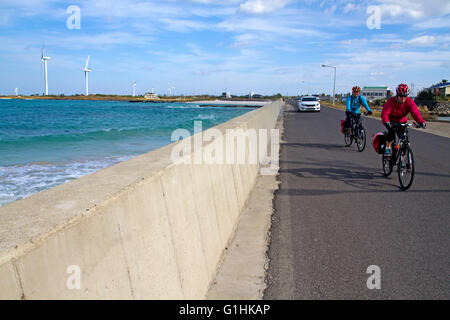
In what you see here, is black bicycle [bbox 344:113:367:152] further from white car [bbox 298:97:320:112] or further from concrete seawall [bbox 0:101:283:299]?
white car [bbox 298:97:320:112]

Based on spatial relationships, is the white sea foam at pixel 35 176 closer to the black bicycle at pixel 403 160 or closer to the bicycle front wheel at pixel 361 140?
the black bicycle at pixel 403 160

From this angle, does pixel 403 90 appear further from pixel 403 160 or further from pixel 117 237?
pixel 117 237

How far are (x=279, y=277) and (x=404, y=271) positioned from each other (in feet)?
4.35

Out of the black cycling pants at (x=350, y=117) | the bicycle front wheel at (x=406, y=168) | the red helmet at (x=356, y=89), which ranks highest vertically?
the red helmet at (x=356, y=89)

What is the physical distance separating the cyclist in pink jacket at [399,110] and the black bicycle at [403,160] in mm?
103

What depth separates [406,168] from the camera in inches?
310

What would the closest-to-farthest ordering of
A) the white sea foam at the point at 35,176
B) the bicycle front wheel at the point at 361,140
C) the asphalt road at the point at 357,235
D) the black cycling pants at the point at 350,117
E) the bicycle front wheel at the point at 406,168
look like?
the asphalt road at the point at 357,235 < the bicycle front wheel at the point at 406,168 < the white sea foam at the point at 35,176 < the bicycle front wheel at the point at 361,140 < the black cycling pants at the point at 350,117

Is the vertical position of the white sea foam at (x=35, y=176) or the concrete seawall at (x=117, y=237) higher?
the concrete seawall at (x=117, y=237)

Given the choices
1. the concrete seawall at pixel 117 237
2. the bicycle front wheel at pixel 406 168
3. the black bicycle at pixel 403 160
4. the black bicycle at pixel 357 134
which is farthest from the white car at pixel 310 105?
the concrete seawall at pixel 117 237

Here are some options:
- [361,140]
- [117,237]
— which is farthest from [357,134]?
[117,237]

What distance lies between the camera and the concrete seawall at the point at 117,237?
1720 mm

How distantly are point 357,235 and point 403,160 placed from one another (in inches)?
136

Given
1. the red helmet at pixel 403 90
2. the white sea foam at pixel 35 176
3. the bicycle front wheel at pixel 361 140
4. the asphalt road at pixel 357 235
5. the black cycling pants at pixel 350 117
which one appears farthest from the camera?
the black cycling pants at pixel 350 117

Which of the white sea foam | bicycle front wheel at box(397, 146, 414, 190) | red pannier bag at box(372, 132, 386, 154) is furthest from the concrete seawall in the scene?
the white sea foam
